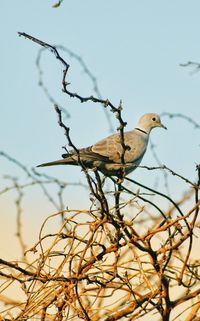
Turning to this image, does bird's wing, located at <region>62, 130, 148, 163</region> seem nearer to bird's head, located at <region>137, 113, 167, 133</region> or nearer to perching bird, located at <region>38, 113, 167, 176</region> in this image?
perching bird, located at <region>38, 113, 167, 176</region>

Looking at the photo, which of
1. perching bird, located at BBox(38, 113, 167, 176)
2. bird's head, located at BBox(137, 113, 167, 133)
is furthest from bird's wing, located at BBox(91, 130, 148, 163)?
bird's head, located at BBox(137, 113, 167, 133)

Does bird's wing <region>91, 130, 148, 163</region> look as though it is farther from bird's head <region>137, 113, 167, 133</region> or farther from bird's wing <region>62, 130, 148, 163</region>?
bird's head <region>137, 113, 167, 133</region>

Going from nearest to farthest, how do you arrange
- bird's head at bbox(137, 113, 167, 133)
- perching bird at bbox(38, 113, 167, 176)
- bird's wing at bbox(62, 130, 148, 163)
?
perching bird at bbox(38, 113, 167, 176) → bird's wing at bbox(62, 130, 148, 163) → bird's head at bbox(137, 113, 167, 133)

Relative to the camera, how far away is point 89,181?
3.27 metres

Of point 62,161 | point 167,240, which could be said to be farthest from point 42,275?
point 62,161

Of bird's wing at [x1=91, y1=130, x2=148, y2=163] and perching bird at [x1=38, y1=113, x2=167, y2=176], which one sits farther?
bird's wing at [x1=91, y1=130, x2=148, y2=163]

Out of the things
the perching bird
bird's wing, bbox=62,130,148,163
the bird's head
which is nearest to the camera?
the perching bird

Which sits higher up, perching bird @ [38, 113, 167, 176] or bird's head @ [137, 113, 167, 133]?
bird's head @ [137, 113, 167, 133]

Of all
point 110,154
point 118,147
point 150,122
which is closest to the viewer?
point 110,154

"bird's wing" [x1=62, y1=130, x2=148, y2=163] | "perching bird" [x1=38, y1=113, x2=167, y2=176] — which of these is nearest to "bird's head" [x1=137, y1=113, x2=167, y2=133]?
"perching bird" [x1=38, y1=113, x2=167, y2=176]

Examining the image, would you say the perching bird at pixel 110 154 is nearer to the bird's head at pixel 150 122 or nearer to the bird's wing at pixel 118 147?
the bird's wing at pixel 118 147

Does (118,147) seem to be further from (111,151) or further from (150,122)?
(150,122)

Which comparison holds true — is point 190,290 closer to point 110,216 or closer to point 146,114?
point 110,216

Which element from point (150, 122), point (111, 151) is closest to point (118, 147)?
point (111, 151)
